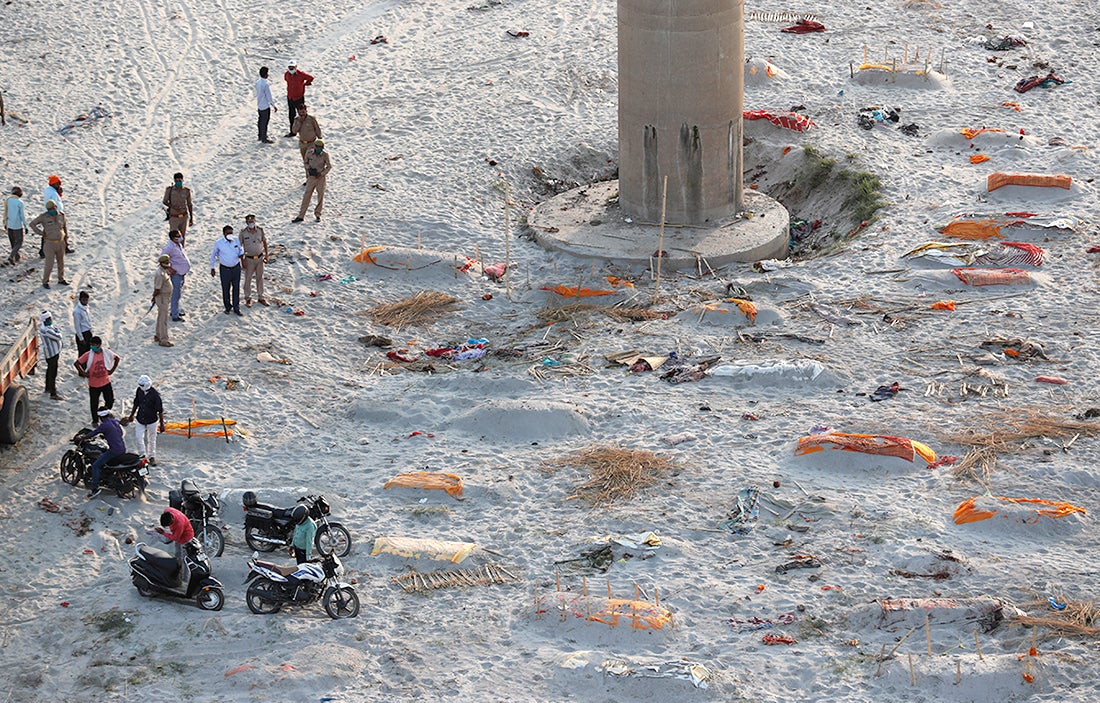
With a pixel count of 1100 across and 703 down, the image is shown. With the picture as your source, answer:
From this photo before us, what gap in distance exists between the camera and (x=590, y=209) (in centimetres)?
2344

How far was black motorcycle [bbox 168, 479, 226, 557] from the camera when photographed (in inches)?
568

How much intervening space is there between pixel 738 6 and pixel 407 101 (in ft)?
25.2

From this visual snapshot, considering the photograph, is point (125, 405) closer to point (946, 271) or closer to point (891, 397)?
point (891, 397)

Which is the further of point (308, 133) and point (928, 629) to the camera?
point (308, 133)

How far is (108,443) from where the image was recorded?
15312mm

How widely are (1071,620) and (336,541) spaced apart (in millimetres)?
6943

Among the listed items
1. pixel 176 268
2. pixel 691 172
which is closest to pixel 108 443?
pixel 176 268

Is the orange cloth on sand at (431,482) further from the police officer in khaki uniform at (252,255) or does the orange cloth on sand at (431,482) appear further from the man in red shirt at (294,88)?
the man in red shirt at (294,88)

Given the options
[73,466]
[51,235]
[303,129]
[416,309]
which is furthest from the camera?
[303,129]

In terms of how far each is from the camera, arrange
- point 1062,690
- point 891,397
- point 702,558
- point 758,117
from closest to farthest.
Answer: point 1062,690 < point 702,558 < point 891,397 < point 758,117

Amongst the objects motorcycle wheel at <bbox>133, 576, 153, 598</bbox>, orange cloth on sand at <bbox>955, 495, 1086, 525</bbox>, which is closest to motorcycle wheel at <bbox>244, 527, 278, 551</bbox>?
motorcycle wheel at <bbox>133, 576, 153, 598</bbox>

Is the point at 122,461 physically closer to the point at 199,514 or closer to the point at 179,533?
the point at 199,514

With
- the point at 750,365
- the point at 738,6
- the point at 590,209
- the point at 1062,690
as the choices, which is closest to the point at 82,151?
the point at 590,209

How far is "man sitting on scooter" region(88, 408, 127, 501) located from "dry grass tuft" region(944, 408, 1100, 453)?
29.3 ft
